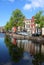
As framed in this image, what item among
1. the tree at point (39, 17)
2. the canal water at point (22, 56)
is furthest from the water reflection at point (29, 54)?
the tree at point (39, 17)

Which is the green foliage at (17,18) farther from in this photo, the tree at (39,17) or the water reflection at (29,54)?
the water reflection at (29,54)

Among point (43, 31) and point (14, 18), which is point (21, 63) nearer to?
point (43, 31)

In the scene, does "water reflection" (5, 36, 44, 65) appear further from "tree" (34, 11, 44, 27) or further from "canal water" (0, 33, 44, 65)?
"tree" (34, 11, 44, 27)

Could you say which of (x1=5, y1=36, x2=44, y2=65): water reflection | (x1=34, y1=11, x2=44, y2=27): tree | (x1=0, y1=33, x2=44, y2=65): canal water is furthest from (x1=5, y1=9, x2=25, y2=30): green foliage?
(x1=0, y1=33, x2=44, y2=65): canal water

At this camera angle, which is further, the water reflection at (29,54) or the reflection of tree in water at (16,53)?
the reflection of tree in water at (16,53)

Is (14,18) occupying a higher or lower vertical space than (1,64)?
higher

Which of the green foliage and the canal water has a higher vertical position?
the green foliage

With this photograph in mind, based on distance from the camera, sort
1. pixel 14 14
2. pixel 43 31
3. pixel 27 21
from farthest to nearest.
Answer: pixel 27 21 < pixel 14 14 < pixel 43 31

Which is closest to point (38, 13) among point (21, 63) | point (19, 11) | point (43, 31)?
point (43, 31)

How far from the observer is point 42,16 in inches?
2820

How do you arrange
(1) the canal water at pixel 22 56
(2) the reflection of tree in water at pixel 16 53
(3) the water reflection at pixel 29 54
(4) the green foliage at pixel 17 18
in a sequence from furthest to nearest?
1. (4) the green foliage at pixel 17 18
2. (2) the reflection of tree in water at pixel 16 53
3. (3) the water reflection at pixel 29 54
4. (1) the canal water at pixel 22 56

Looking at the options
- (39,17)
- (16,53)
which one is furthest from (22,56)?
(39,17)

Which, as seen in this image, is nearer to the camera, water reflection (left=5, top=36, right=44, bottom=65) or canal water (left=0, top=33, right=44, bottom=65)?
canal water (left=0, top=33, right=44, bottom=65)

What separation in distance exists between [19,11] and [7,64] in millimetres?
87037
